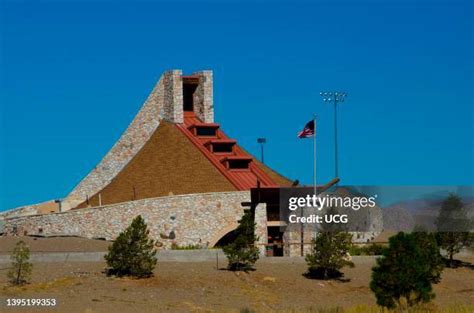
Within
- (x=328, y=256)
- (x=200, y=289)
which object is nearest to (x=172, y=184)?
(x=328, y=256)

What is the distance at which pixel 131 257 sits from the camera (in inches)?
1986

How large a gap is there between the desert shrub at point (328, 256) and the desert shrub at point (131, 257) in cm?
660

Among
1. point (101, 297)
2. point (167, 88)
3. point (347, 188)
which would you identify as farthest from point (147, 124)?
point (101, 297)

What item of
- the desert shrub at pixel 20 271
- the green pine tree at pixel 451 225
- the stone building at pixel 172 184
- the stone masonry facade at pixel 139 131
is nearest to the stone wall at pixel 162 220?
the stone building at pixel 172 184

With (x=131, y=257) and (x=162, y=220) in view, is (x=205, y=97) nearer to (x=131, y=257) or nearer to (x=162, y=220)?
(x=162, y=220)

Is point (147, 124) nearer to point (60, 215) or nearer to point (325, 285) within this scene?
point (60, 215)

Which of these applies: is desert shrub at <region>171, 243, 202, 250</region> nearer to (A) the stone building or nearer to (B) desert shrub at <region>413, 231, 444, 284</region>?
(A) the stone building

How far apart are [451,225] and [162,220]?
43.2 feet

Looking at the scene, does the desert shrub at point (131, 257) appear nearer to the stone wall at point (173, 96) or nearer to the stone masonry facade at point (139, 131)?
the stone wall at point (173, 96)

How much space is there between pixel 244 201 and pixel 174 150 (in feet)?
24.2

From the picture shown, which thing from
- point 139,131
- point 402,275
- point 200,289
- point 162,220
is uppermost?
point 139,131

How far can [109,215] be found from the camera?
63781 mm

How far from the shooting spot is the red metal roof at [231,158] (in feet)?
222

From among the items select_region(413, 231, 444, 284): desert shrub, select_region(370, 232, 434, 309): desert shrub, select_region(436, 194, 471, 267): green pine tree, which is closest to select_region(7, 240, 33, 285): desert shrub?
select_region(370, 232, 434, 309): desert shrub
